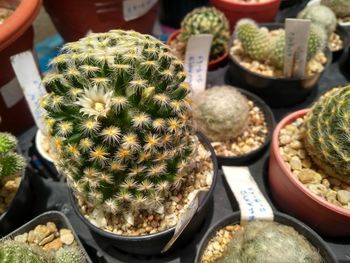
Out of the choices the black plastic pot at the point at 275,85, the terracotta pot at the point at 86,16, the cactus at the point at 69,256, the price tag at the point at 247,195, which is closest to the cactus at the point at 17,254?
the cactus at the point at 69,256

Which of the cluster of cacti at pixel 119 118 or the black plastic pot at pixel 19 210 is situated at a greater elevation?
the cluster of cacti at pixel 119 118

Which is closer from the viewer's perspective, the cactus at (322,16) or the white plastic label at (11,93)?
the white plastic label at (11,93)

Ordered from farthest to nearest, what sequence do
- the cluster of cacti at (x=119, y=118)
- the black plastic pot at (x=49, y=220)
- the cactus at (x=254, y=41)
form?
the cactus at (x=254, y=41) → the black plastic pot at (x=49, y=220) → the cluster of cacti at (x=119, y=118)

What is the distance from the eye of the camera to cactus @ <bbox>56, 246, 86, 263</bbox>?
0.76 metres

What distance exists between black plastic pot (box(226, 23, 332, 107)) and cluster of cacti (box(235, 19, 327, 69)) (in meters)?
0.09

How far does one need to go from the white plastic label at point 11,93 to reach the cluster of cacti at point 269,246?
2.93 feet

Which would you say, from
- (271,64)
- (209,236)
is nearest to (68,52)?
(209,236)

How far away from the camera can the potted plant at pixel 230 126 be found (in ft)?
3.58

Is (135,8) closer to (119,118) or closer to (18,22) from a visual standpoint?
(18,22)

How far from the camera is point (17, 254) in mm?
696

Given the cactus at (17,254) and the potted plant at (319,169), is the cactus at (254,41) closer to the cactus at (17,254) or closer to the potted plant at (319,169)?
the potted plant at (319,169)

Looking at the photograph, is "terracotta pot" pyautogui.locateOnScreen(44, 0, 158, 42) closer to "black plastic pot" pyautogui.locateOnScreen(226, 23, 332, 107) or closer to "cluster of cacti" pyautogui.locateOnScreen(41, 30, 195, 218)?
"black plastic pot" pyautogui.locateOnScreen(226, 23, 332, 107)

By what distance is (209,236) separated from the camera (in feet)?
2.68

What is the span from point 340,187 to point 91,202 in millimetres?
642
